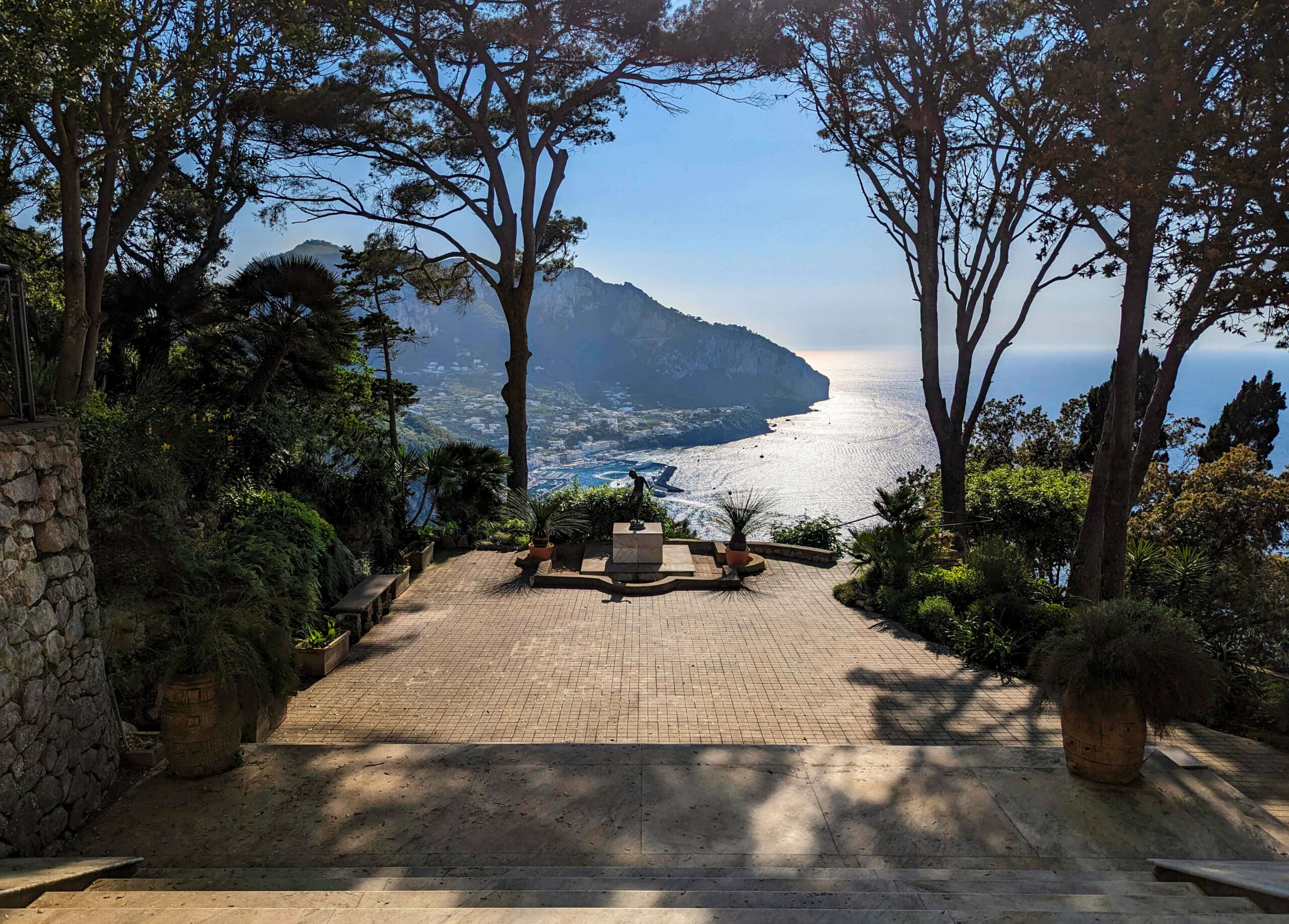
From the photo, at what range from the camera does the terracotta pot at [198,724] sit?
4465 mm

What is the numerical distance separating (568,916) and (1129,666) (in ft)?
11.7

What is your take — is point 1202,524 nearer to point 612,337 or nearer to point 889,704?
point 889,704

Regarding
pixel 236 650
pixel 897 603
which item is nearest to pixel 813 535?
pixel 897 603

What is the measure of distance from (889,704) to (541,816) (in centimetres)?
332

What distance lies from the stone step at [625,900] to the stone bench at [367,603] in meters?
4.67

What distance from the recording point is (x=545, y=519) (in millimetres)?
11484

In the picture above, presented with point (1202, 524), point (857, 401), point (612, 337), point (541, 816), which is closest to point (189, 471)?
point (541, 816)

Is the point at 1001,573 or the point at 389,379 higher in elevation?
the point at 389,379

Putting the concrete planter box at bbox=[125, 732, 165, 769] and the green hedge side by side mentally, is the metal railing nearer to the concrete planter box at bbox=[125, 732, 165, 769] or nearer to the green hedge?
the concrete planter box at bbox=[125, 732, 165, 769]

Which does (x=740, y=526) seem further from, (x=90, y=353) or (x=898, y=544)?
(x=90, y=353)

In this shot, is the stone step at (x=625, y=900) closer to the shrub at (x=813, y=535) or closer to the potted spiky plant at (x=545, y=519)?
the potted spiky plant at (x=545, y=519)

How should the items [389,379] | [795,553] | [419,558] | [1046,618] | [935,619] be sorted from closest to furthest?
[1046,618] < [935,619] < [419,558] < [795,553] < [389,379]

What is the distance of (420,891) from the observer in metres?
3.21

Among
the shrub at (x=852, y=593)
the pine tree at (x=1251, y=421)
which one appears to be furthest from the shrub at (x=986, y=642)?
the pine tree at (x=1251, y=421)
